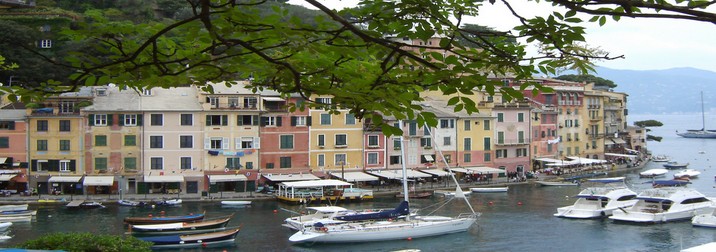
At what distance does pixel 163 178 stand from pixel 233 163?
4288mm

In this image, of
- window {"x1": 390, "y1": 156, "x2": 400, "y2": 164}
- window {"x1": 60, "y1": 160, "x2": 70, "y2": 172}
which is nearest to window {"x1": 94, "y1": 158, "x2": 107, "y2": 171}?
window {"x1": 60, "y1": 160, "x2": 70, "y2": 172}

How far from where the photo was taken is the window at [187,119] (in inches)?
1683

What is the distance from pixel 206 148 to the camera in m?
43.4

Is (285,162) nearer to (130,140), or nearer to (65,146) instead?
(130,140)

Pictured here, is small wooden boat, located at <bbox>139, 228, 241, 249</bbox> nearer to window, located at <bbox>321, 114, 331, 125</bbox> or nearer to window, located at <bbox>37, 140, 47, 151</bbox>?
window, located at <bbox>37, 140, 47, 151</bbox>

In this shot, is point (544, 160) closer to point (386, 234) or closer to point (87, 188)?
point (386, 234)

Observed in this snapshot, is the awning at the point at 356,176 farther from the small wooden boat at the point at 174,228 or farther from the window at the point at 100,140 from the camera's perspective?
the small wooden boat at the point at 174,228

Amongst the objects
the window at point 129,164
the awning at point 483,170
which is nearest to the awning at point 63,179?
the window at point 129,164

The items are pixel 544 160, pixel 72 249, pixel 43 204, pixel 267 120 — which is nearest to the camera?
pixel 72 249

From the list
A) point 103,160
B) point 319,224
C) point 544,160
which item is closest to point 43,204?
point 103,160

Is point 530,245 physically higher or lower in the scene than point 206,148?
lower

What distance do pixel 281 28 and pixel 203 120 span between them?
1582 inches

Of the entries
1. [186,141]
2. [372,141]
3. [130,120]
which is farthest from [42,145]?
[372,141]

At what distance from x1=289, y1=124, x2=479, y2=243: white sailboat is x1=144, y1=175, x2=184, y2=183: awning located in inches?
572
